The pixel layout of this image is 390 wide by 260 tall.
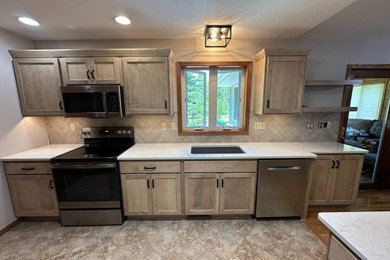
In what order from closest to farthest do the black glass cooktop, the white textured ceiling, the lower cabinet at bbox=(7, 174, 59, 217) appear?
the white textured ceiling, the black glass cooktop, the lower cabinet at bbox=(7, 174, 59, 217)

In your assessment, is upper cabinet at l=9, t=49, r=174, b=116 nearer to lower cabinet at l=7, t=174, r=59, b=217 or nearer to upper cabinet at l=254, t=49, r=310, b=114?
lower cabinet at l=7, t=174, r=59, b=217

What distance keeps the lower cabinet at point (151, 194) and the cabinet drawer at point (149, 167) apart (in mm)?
58

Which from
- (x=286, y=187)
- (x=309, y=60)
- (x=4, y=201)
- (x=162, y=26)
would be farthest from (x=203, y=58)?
(x=4, y=201)

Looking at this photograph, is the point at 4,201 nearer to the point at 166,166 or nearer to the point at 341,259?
the point at 166,166

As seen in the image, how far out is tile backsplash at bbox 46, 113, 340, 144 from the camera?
8.07ft

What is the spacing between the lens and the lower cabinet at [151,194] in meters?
1.96

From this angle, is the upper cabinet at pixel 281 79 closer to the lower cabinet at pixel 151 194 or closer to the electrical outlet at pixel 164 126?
the electrical outlet at pixel 164 126

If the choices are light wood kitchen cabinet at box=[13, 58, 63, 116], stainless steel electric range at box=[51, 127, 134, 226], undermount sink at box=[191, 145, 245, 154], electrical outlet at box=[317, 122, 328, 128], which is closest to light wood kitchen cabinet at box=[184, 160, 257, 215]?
undermount sink at box=[191, 145, 245, 154]

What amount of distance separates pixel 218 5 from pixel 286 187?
222cm

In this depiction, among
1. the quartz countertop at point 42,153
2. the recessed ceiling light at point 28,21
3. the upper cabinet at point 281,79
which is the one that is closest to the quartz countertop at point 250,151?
the upper cabinet at point 281,79

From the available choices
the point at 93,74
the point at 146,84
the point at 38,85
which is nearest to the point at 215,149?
the point at 146,84

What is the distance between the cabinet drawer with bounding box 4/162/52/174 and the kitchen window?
1.81 m

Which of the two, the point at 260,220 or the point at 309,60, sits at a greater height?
the point at 309,60

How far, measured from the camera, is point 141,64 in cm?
204
